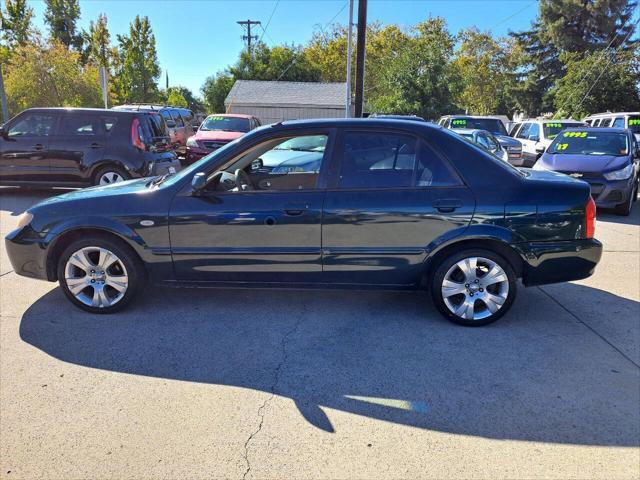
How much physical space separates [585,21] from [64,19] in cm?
4631

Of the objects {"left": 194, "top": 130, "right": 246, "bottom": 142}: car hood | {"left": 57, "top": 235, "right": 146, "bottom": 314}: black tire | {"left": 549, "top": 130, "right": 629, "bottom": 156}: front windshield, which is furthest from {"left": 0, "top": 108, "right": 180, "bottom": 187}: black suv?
{"left": 549, "top": 130, "right": 629, "bottom": 156}: front windshield

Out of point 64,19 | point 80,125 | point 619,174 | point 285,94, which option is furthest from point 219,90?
point 619,174

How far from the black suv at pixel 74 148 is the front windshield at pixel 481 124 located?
11.1m

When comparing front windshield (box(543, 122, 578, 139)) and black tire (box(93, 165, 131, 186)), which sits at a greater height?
front windshield (box(543, 122, 578, 139))

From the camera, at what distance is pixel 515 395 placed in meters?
3.20

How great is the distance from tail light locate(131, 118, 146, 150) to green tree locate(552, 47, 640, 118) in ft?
87.9

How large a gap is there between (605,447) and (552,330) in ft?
5.09

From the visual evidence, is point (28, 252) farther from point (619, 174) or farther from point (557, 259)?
point (619, 174)

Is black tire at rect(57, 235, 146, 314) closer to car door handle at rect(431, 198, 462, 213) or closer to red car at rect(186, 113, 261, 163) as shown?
car door handle at rect(431, 198, 462, 213)

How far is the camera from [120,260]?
4.26 m

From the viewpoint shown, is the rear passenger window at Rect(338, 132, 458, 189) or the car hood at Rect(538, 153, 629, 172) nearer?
the rear passenger window at Rect(338, 132, 458, 189)

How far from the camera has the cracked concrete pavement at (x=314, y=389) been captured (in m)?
2.61

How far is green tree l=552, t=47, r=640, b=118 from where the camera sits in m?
28.1

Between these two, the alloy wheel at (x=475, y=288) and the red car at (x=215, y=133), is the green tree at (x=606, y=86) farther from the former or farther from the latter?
the alloy wheel at (x=475, y=288)
